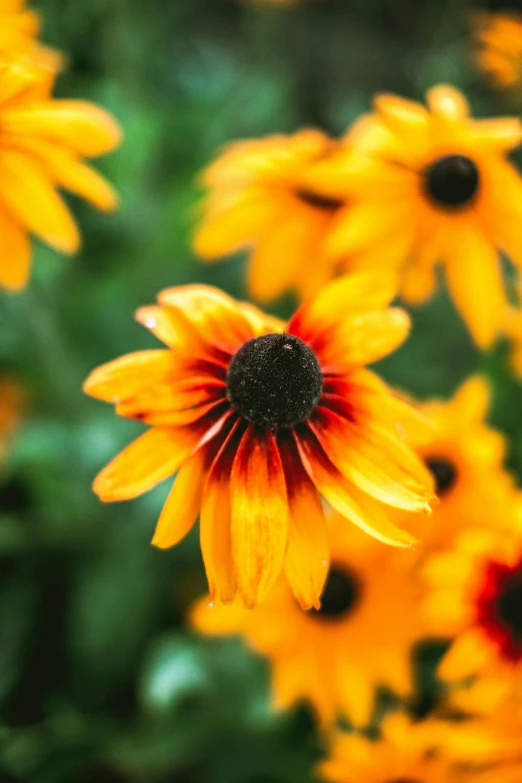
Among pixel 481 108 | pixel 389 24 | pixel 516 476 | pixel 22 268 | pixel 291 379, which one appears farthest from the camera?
pixel 389 24

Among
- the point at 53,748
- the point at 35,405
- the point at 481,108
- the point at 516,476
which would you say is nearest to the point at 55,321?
the point at 35,405

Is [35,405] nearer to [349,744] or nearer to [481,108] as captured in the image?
[349,744]

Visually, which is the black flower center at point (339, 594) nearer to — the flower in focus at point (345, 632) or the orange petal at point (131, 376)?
the flower in focus at point (345, 632)

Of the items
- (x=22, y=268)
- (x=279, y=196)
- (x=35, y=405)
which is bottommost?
(x=35, y=405)

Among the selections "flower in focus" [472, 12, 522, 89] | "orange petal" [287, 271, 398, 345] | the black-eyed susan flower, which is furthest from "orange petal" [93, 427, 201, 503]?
"flower in focus" [472, 12, 522, 89]

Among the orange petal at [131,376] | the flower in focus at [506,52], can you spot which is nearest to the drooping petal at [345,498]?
the orange petal at [131,376]

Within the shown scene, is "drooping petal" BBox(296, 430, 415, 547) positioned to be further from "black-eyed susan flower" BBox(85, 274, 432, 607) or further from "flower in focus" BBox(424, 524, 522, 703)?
"flower in focus" BBox(424, 524, 522, 703)

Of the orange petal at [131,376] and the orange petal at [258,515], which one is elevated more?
the orange petal at [131,376]
